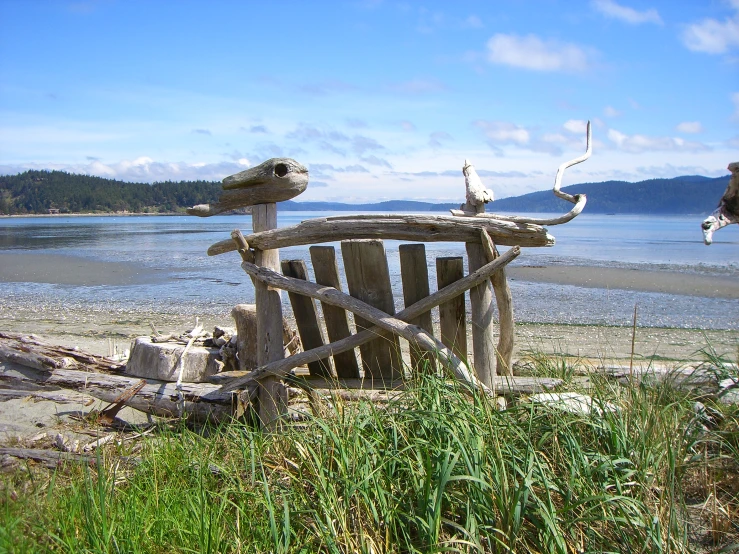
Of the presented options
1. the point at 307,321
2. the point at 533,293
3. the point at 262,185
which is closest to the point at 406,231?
the point at 307,321

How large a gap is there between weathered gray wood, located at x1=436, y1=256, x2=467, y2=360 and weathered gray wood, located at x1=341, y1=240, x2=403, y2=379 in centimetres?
47

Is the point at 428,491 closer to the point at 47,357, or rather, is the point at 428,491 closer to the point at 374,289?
the point at 374,289

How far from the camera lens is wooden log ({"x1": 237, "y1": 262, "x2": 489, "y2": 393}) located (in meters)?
4.92

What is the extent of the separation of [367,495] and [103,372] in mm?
5117

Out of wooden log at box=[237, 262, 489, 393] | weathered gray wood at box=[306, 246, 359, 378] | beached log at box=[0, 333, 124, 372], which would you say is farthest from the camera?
beached log at box=[0, 333, 124, 372]

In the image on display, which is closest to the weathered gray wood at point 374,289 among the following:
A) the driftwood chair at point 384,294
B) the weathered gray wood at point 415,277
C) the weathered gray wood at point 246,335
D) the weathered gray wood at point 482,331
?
the driftwood chair at point 384,294

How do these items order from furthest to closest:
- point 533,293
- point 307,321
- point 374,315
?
point 533,293
point 307,321
point 374,315

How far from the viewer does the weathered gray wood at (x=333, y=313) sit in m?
5.69

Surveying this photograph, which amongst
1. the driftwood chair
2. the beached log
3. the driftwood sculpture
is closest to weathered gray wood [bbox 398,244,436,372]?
the driftwood chair

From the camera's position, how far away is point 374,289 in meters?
5.55

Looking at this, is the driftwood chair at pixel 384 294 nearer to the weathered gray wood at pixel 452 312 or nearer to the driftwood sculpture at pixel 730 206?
the weathered gray wood at pixel 452 312

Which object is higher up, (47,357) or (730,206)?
(730,206)

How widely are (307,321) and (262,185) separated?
166 cm

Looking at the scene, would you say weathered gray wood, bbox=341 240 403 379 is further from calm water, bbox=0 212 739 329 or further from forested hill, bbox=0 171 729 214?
forested hill, bbox=0 171 729 214
